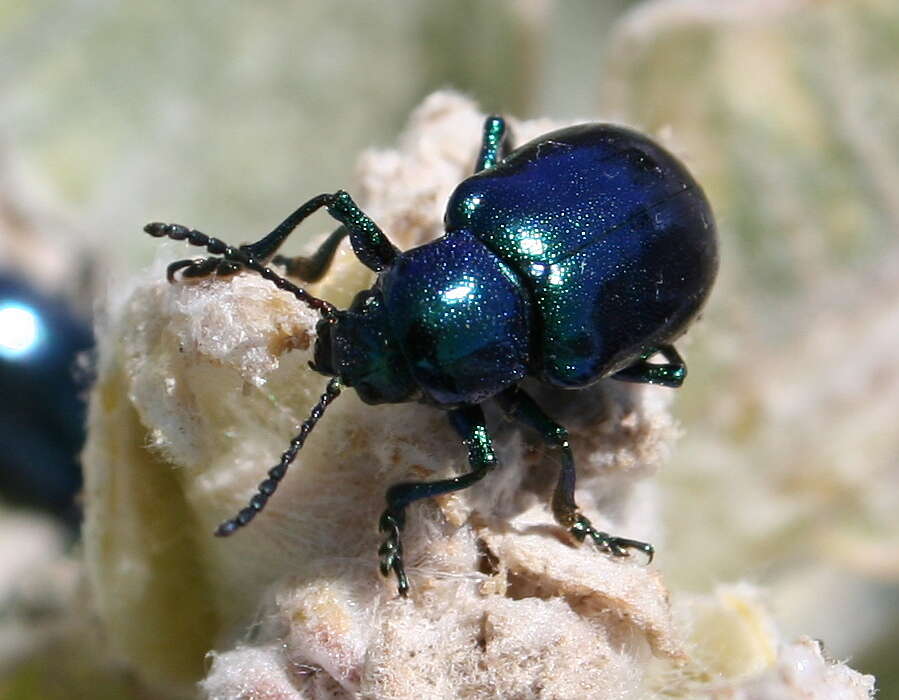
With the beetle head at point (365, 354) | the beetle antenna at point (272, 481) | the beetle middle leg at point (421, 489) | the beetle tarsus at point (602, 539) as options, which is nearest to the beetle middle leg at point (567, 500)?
the beetle tarsus at point (602, 539)

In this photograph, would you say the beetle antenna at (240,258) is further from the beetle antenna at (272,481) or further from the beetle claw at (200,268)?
the beetle antenna at (272,481)

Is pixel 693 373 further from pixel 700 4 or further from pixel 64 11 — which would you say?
pixel 64 11

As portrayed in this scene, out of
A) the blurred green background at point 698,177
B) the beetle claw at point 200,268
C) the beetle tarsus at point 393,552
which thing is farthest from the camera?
the blurred green background at point 698,177

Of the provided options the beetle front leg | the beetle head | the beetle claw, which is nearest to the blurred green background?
the beetle front leg

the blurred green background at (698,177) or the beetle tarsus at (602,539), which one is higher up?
the blurred green background at (698,177)

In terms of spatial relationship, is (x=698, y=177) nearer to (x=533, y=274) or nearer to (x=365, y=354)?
(x=533, y=274)

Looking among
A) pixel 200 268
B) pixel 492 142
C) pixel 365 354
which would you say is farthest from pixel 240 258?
pixel 492 142

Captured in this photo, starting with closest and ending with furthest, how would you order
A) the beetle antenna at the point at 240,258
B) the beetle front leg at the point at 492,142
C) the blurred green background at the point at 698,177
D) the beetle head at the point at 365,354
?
the beetle antenna at the point at 240,258 < the beetle head at the point at 365,354 < the beetle front leg at the point at 492,142 < the blurred green background at the point at 698,177
